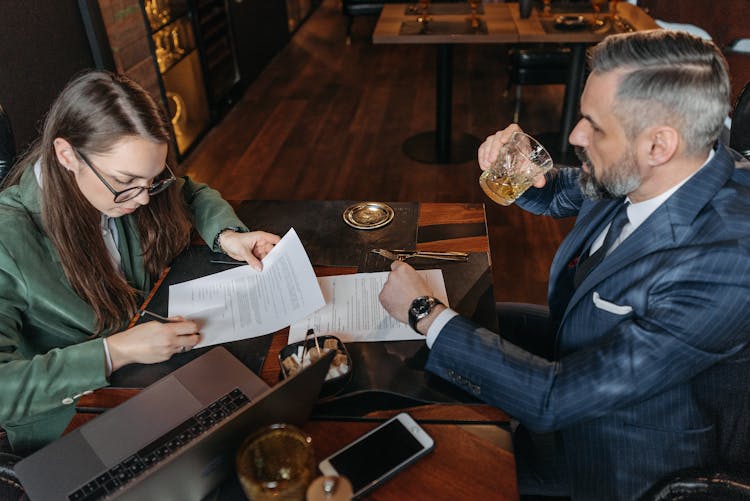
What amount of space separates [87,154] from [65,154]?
0.05 m

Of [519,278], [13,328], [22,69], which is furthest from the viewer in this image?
[519,278]

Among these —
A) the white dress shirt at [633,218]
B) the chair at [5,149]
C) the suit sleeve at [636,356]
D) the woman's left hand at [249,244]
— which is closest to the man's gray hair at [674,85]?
the white dress shirt at [633,218]

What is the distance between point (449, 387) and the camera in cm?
109

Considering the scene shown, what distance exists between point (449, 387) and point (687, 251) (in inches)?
19.8

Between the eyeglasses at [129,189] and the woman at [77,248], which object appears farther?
the eyeglasses at [129,189]

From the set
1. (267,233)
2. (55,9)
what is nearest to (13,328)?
(267,233)

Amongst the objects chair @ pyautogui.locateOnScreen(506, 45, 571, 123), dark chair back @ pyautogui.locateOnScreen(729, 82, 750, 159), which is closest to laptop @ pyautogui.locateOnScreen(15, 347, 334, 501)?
dark chair back @ pyautogui.locateOnScreen(729, 82, 750, 159)

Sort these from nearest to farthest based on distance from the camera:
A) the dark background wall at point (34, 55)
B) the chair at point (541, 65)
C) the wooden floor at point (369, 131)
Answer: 1. the dark background wall at point (34, 55)
2. the wooden floor at point (369, 131)
3. the chair at point (541, 65)

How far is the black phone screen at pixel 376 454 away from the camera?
Answer: 0.92 metres

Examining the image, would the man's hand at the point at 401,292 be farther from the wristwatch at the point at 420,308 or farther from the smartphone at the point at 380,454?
the smartphone at the point at 380,454

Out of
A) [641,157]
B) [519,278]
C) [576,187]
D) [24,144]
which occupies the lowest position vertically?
[519,278]

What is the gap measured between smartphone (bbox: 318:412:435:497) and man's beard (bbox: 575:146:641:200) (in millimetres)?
646

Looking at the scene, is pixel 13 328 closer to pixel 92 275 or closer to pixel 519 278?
pixel 92 275

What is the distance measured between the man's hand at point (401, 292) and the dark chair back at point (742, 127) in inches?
39.3
